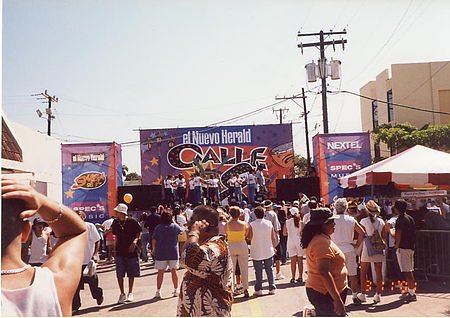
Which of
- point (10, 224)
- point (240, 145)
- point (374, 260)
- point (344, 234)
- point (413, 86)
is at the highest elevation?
point (413, 86)

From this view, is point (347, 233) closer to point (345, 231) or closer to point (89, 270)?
point (345, 231)

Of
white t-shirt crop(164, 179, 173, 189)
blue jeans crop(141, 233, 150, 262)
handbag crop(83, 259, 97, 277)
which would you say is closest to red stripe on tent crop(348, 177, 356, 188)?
handbag crop(83, 259, 97, 277)

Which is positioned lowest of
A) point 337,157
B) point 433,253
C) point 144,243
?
point 144,243

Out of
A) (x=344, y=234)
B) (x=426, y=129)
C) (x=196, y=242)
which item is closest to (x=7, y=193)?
(x=196, y=242)

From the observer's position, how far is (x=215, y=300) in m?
3.67

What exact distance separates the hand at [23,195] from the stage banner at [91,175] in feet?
66.1

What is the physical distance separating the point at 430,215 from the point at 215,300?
7946mm

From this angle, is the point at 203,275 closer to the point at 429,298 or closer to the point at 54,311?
the point at 54,311

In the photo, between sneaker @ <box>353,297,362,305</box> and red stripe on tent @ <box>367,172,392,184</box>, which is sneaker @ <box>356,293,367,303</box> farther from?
red stripe on tent @ <box>367,172,392,184</box>

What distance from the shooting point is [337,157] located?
68.3 feet

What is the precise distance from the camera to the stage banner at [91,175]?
70.3 ft

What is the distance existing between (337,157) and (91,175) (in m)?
10.3

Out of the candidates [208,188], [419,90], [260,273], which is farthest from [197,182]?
[419,90]

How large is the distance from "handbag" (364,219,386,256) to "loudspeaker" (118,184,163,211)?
14.9m
